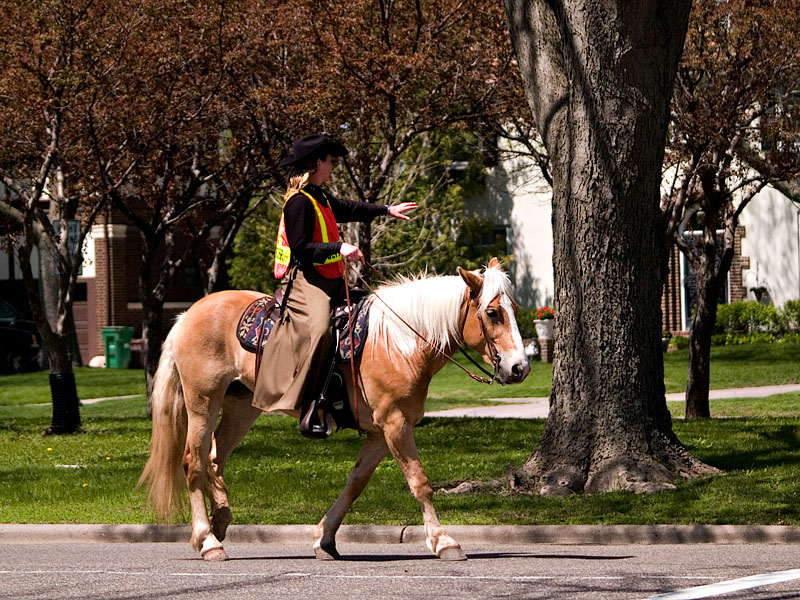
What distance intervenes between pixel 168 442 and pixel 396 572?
98.9 inches

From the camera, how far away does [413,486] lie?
29.1ft

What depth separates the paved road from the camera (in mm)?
7496

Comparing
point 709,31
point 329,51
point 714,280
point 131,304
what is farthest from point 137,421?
point 131,304

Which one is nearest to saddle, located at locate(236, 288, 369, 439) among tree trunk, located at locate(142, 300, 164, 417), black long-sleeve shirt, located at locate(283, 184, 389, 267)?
black long-sleeve shirt, located at locate(283, 184, 389, 267)

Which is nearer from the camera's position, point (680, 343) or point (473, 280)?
point (473, 280)

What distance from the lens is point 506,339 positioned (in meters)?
8.86

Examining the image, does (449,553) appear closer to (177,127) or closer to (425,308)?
(425,308)

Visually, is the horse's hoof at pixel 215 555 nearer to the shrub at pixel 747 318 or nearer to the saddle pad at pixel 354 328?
the saddle pad at pixel 354 328

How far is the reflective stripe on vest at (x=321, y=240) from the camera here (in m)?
9.29

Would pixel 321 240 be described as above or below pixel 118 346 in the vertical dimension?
above

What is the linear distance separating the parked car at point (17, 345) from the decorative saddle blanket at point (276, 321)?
3274cm

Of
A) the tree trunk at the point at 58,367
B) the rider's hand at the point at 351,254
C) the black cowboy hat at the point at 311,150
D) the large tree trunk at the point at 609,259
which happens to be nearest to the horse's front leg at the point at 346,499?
the rider's hand at the point at 351,254

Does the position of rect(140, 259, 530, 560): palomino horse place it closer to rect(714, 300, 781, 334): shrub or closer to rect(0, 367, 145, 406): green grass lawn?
rect(0, 367, 145, 406): green grass lawn

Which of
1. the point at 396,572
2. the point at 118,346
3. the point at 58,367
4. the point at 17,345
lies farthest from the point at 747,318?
the point at 396,572
